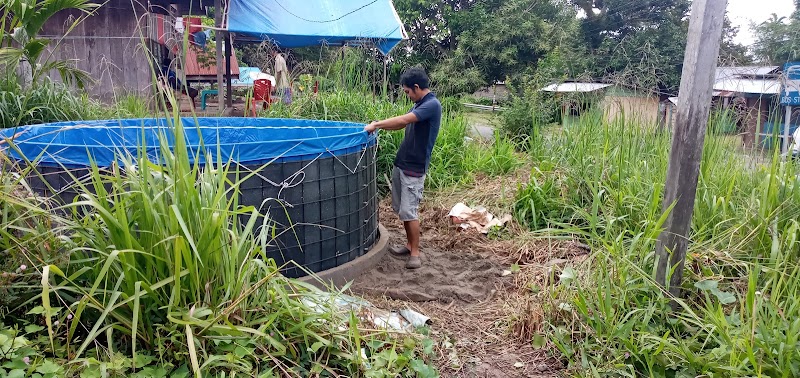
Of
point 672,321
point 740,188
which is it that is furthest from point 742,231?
point 672,321

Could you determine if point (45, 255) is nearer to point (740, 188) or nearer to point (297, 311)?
point (297, 311)

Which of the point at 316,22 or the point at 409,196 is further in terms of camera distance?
the point at 316,22

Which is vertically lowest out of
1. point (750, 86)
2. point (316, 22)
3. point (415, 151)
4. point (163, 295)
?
point (163, 295)

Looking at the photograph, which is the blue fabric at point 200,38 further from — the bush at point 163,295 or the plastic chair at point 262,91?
the bush at point 163,295

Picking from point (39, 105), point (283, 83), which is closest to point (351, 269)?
point (39, 105)

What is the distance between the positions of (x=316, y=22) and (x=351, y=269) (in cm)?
819

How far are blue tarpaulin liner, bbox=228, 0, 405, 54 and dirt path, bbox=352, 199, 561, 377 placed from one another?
6049 mm

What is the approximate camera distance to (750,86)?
3809mm

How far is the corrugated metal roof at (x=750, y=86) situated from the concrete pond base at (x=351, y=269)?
2.66 m

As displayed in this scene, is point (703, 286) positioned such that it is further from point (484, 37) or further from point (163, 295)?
point (484, 37)

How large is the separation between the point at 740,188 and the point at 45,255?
363 centimetres

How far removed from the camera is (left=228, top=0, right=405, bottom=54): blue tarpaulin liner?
33.2ft

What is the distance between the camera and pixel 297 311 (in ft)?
7.11

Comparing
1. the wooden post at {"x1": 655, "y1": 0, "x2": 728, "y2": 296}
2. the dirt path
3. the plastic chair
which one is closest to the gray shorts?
the dirt path
